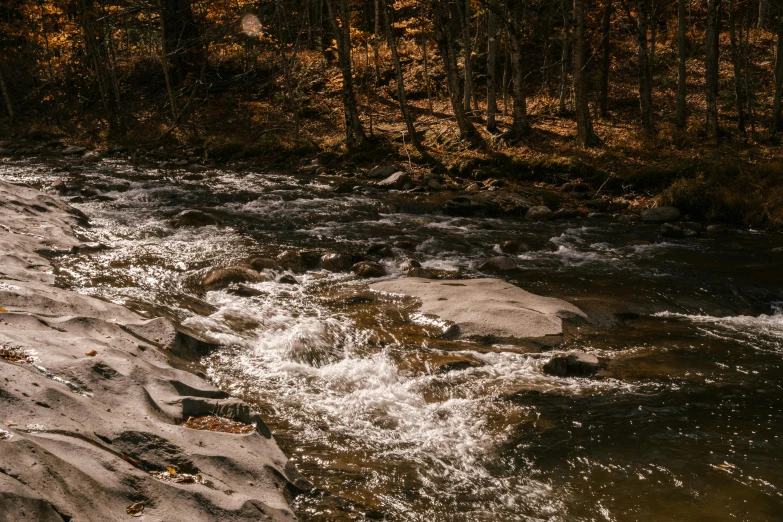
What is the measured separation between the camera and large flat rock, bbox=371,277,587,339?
7.03m

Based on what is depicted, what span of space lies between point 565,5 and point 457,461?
19.8 m

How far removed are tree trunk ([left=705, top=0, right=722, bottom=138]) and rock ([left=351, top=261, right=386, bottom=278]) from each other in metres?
12.3

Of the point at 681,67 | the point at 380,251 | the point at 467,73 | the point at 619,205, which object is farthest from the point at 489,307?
the point at 467,73

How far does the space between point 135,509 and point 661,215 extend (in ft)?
41.9

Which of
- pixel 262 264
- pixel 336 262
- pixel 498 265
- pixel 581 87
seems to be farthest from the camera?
pixel 581 87

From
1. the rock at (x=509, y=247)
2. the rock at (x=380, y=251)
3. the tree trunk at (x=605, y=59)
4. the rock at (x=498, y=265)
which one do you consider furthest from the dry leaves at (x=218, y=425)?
the tree trunk at (x=605, y=59)

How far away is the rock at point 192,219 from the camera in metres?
11.9

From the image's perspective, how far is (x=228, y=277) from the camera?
848 centimetres

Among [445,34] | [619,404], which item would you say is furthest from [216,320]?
[445,34]

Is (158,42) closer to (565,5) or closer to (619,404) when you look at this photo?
(565,5)

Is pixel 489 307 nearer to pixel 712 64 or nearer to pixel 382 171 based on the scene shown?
pixel 382 171

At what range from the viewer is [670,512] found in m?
4.04

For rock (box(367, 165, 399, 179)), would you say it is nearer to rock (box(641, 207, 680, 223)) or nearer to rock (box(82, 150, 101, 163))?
rock (box(641, 207, 680, 223))

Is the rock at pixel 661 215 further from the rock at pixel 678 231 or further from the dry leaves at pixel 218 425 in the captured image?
the dry leaves at pixel 218 425
